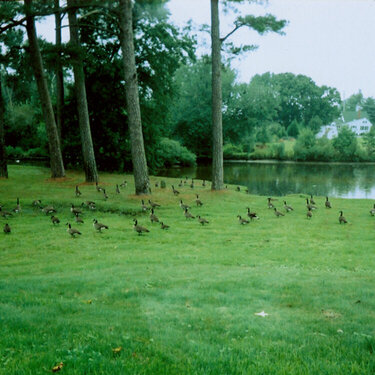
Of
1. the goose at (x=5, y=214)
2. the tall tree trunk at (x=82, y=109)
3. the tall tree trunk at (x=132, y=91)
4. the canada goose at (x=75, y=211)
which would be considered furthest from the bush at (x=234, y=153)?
the goose at (x=5, y=214)

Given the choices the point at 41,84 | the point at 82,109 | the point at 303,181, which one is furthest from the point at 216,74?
the point at 303,181

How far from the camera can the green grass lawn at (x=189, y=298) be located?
5098mm

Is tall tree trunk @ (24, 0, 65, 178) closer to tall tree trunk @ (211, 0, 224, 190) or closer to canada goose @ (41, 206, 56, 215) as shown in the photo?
canada goose @ (41, 206, 56, 215)

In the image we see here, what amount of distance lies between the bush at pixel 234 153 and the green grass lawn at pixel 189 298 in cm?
6137

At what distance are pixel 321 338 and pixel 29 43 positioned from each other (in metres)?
27.1

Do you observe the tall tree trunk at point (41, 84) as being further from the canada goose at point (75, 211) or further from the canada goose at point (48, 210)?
the canada goose at point (75, 211)

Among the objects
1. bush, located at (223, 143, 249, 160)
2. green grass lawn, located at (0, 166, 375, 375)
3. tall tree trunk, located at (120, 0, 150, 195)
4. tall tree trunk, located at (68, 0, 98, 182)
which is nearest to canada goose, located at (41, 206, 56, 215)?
green grass lawn, located at (0, 166, 375, 375)

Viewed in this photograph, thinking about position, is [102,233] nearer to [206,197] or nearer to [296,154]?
[206,197]

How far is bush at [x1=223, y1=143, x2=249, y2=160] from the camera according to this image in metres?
78.9

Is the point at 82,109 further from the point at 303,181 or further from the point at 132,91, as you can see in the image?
the point at 303,181

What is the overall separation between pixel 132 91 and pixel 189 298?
Answer: 16.9m

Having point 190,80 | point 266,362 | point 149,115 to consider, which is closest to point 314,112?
point 190,80

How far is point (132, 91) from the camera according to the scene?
22.6 m

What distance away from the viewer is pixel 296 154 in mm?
74688
